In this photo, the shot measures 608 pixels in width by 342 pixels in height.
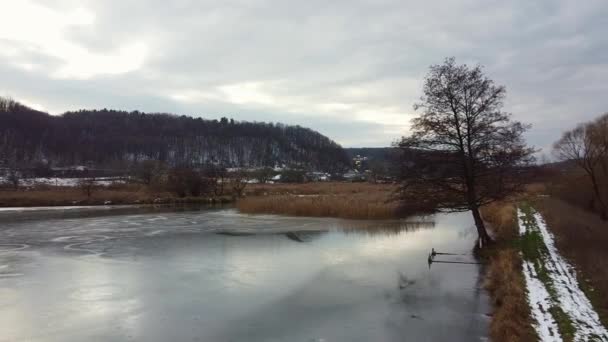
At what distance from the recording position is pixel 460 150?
1741 cm

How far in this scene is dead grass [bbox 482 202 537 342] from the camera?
805cm

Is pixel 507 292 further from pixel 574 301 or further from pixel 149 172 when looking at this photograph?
pixel 149 172

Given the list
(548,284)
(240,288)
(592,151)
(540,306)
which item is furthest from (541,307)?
(592,151)

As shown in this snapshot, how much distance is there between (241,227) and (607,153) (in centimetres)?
2796

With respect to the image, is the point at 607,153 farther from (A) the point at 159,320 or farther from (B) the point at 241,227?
(A) the point at 159,320

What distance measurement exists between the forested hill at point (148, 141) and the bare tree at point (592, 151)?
77003 mm

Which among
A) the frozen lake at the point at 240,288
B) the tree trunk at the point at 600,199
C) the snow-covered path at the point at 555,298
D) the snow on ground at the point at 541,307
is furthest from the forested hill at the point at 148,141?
the snow on ground at the point at 541,307

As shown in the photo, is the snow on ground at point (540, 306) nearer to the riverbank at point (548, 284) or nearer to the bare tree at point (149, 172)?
the riverbank at point (548, 284)

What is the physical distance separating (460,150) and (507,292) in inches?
313

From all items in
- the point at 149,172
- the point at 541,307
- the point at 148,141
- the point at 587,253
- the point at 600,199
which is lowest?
the point at 541,307

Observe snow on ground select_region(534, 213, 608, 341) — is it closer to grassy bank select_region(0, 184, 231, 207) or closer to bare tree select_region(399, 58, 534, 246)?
bare tree select_region(399, 58, 534, 246)

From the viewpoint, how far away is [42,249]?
1900 centimetres

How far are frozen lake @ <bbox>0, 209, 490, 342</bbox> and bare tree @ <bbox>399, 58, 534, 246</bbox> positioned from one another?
2.43 metres

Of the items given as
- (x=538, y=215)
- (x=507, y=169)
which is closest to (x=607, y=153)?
(x=538, y=215)
